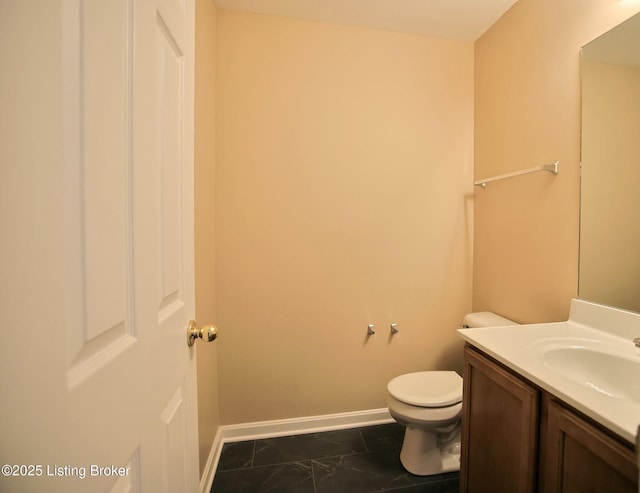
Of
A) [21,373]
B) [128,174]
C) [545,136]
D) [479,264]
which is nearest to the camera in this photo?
[21,373]

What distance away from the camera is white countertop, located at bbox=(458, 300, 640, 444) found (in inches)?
23.7

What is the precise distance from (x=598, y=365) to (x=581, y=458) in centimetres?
44

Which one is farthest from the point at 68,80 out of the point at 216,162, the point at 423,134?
the point at 423,134

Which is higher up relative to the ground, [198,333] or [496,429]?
[198,333]

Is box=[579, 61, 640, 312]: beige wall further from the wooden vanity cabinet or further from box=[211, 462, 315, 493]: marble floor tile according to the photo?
box=[211, 462, 315, 493]: marble floor tile

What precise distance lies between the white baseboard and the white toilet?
1.09 ft

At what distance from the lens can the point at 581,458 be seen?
65 centimetres

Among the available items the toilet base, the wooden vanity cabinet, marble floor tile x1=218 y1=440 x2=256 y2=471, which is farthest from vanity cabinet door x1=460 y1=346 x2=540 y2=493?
marble floor tile x1=218 y1=440 x2=256 y2=471

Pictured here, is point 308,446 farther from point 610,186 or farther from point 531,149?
point 531,149

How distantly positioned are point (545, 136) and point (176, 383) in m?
1.90

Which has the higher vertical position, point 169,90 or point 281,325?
point 169,90

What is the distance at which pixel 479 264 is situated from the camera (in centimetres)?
178

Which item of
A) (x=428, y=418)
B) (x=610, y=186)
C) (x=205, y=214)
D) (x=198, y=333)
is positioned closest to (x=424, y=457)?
(x=428, y=418)

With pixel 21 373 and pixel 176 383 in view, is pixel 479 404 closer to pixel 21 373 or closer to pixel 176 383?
pixel 176 383
